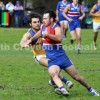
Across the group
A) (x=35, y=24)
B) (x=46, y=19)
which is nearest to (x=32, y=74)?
(x=35, y=24)

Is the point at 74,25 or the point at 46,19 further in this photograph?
the point at 74,25

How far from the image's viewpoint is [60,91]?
31.7 feet

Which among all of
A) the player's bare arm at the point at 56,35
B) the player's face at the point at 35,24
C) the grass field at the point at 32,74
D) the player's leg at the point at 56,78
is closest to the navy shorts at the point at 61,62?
the player's leg at the point at 56,78

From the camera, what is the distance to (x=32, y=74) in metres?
13.3

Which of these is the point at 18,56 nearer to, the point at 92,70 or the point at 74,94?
the point at 92,70

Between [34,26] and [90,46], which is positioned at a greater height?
[34,26]

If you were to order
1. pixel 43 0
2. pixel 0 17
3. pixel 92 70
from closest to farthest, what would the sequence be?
pixel 92 70
pixel 0 17
pixel 43 0

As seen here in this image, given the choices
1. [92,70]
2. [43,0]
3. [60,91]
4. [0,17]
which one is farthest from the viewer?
[43,0]

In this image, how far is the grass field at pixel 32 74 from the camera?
10.2 meters

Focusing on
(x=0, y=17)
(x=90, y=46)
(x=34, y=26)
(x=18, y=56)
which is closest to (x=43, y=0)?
(x=0, y=17)

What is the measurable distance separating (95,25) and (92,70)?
643 centimetres

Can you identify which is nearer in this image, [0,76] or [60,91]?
[60,91]

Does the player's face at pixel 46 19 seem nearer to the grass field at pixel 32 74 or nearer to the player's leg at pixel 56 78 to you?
the player's leg at pixel 56 78

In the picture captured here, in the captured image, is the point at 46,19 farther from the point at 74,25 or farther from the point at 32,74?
the point at 74,25
